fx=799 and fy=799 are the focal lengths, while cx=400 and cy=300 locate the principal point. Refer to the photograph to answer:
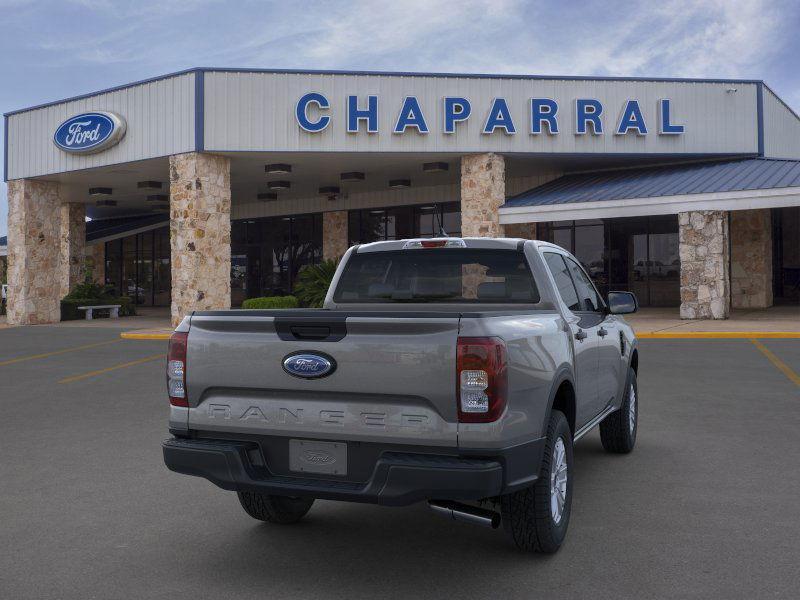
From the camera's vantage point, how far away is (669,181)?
23547mm

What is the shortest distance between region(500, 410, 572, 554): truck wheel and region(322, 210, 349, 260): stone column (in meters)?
28.9

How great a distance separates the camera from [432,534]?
15.7 ft

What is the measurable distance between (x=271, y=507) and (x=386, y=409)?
1466 mm

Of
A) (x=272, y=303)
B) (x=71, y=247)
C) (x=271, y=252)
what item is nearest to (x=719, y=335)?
(x=272, y=303)

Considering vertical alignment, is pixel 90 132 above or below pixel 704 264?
above

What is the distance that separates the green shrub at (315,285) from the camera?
23688 mm

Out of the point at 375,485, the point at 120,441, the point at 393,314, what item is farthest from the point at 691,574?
the point at 120,441

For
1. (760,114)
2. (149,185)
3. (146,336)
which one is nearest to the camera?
(146,336)

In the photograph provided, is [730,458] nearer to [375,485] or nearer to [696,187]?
[375,485]

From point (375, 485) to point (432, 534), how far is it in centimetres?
116

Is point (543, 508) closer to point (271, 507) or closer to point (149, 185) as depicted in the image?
point (271, 507)

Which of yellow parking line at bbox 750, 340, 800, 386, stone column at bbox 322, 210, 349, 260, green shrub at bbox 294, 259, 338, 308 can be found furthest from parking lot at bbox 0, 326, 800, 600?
stone column at bbox 322, 210, 349, 260

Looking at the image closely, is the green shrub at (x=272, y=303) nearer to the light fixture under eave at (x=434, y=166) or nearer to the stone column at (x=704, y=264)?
A: the light fixture under eave at (x=434, y=166)

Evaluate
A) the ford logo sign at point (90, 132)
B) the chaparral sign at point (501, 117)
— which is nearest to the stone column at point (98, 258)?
the ford logo sign at point (90, 132)
